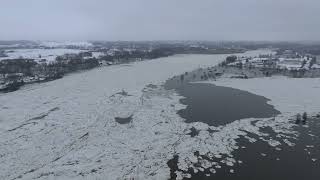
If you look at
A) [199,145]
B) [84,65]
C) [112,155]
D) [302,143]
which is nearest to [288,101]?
[302,143]

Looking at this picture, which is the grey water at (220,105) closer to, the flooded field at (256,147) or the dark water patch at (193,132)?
the flooded field at (256,147)

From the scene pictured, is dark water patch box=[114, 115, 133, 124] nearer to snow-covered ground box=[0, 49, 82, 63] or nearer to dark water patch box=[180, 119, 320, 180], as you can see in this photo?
dark water patch box=[180, 119, 320, 180]

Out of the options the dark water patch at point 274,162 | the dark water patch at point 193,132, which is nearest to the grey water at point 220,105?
the dark water patch at point 193,132

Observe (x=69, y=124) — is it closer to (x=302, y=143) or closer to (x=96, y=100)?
(x=96, y=100)

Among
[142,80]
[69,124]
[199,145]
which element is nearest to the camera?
[199,145]

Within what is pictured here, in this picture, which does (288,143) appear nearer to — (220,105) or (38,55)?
(220,105)

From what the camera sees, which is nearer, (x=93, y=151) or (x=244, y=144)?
(x=93, y=151)

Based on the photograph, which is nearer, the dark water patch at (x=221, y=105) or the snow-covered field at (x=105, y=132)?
the snow-covered field at (x=105, y=132)
